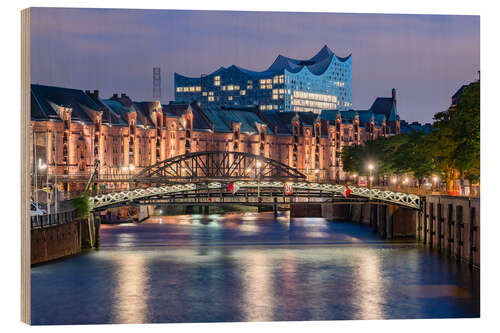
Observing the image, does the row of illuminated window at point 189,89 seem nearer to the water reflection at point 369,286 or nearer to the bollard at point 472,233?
the water reflection at point 369,286

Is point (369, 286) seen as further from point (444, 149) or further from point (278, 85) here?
point (278, 85)

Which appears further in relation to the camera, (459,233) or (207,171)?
(207,171)

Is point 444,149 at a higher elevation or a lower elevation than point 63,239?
higher

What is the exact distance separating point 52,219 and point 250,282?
14283 mm

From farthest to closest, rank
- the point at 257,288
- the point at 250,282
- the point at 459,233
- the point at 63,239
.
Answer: the point at 63,239 < the point at 459,233 < the point at 250,282 < the point at 257,288

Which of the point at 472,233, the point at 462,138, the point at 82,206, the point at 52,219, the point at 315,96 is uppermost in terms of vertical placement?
the point at 315,96

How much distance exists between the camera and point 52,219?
52.8 m

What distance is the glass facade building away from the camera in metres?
156

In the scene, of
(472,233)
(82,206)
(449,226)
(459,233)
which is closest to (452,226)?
(449,226)

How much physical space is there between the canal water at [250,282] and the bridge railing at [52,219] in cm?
252

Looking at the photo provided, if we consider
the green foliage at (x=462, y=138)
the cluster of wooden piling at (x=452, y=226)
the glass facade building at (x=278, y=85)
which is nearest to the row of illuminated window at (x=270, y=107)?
the glass facade building at (x=278, y=85)

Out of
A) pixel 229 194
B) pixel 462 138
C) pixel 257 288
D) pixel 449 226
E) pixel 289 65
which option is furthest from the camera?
pixel 289 65

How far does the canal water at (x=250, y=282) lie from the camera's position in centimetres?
3925
